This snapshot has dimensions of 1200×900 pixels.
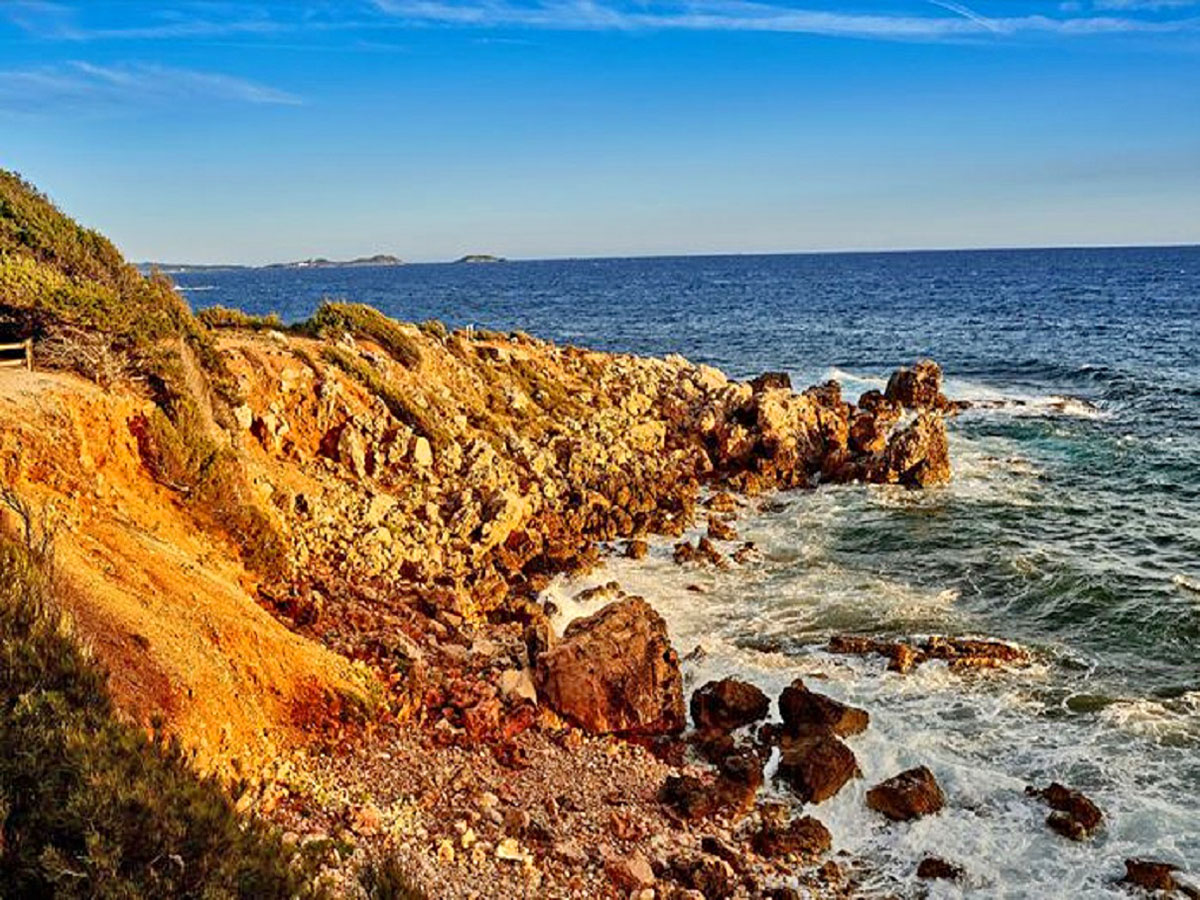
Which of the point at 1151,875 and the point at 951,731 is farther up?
the point at 951,731

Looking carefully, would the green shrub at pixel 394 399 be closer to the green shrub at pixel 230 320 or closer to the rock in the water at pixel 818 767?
the green shrub at pixel 230 320

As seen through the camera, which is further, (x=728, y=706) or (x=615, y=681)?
(x=728, y=706)

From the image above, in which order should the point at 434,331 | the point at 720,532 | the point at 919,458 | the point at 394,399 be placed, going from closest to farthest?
the point at 720,532, the point at 394,399, the point at 919,458, the point at 434,331

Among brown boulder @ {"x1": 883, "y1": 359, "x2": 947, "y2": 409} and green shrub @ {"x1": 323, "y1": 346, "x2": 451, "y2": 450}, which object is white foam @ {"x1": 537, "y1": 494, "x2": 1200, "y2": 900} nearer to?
green shrub @ {"x1": 323, "y1": 346, "x2": 451, "y2": 450}

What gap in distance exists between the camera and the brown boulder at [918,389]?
40.9 metres

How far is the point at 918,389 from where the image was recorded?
41.0 metres

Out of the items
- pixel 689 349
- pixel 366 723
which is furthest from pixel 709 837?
pixel 689 349

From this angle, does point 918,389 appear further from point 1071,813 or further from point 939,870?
point 939,870

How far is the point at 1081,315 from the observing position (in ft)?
263

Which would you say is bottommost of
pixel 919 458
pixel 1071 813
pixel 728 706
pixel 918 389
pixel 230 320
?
pixel 1071 813

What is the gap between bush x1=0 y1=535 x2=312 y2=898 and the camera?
578cm

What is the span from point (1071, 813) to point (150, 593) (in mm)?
13564

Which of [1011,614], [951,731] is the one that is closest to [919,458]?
[1011,614]

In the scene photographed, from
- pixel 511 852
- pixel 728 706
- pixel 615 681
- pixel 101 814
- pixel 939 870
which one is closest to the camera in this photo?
pixel 101 814
